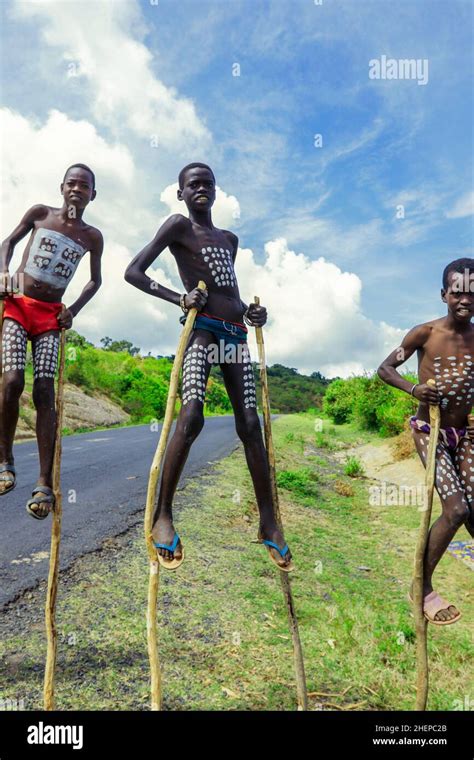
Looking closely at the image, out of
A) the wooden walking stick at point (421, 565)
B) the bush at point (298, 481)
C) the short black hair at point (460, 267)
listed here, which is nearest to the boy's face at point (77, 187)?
the short black hair at point (460, 267)

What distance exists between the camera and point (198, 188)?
3777 millimetres

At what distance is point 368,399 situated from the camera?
83.1 feet

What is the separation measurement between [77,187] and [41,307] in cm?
89

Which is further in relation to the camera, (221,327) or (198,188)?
(198,188)

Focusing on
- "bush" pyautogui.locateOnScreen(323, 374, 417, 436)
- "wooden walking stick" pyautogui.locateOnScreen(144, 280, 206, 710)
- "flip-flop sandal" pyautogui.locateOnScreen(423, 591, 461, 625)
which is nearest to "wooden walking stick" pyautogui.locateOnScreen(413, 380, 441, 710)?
"flip-flop sandal" pyautogui.locateOnScreen(423, 591, 461, 625)

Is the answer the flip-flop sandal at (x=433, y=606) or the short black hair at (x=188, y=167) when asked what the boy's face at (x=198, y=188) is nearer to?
the short black hair at (x=188, y=167)

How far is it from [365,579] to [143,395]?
26.4 m

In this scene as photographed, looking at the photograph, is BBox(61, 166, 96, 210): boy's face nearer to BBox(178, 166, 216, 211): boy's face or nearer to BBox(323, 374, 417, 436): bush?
BBox(178, 166, 216, 211): boy's face

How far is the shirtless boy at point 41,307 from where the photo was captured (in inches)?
149

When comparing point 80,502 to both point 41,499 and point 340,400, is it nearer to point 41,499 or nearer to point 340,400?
point 41,499

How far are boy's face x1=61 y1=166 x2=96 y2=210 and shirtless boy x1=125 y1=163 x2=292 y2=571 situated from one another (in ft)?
2.32

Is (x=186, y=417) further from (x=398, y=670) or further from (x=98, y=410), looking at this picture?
(x=98, y=410)

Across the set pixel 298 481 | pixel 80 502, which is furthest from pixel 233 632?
pixel 298 481

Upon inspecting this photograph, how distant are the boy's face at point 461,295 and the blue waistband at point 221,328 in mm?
1440
